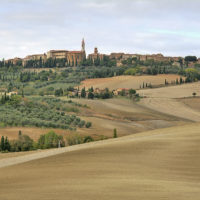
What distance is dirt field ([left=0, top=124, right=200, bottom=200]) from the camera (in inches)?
621

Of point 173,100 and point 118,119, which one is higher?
point 173,100

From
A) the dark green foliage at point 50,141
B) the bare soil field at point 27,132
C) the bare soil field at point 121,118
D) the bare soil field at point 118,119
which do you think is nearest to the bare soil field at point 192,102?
the bare soil field at point 118,119

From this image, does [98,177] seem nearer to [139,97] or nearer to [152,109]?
[152,109]

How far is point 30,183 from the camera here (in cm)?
1862

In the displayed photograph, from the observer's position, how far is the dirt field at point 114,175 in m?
15.8

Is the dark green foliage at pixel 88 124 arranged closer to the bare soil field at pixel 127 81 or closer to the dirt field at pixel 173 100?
the dirt field at pixel 173 100

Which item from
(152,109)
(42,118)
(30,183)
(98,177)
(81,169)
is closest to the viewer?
(30,183)

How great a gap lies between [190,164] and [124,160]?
3.64 m

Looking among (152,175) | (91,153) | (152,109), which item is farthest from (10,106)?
(152,175)

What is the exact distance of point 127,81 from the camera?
176 metres

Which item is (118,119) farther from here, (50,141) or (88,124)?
(50,141)

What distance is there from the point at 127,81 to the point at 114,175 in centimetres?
15603

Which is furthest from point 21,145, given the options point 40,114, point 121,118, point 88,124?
point 121,118

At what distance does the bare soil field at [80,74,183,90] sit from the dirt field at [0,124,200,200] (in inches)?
5383
